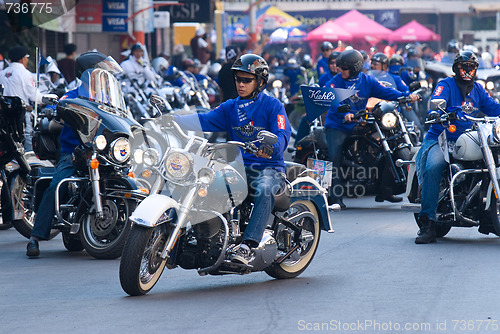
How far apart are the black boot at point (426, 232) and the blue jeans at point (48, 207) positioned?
3367mm

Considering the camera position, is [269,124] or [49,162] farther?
[49,162]

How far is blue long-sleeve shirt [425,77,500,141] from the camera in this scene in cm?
995

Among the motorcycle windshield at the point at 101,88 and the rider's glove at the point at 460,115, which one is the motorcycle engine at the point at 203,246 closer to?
the motorcycle windshield at the point at 101,88

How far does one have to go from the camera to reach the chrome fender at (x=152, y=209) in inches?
263

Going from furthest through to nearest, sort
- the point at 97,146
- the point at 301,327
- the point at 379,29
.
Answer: the point at 379,29 < the point at 97,146 < the point at 301,327

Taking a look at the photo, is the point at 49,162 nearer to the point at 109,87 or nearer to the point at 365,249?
the point at 109,87

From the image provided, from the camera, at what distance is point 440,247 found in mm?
9594

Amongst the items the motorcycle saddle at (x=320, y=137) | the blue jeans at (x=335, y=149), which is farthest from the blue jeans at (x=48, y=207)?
the motorcycle saddle at (x=320, y=137)

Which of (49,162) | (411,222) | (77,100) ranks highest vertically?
(77,100)

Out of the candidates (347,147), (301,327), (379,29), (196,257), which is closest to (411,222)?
(347,147)

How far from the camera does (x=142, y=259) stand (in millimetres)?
6852

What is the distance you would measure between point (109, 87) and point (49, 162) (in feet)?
8.33

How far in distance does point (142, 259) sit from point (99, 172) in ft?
7.84

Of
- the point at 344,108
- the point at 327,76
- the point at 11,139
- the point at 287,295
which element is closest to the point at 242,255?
the point at 287,295
